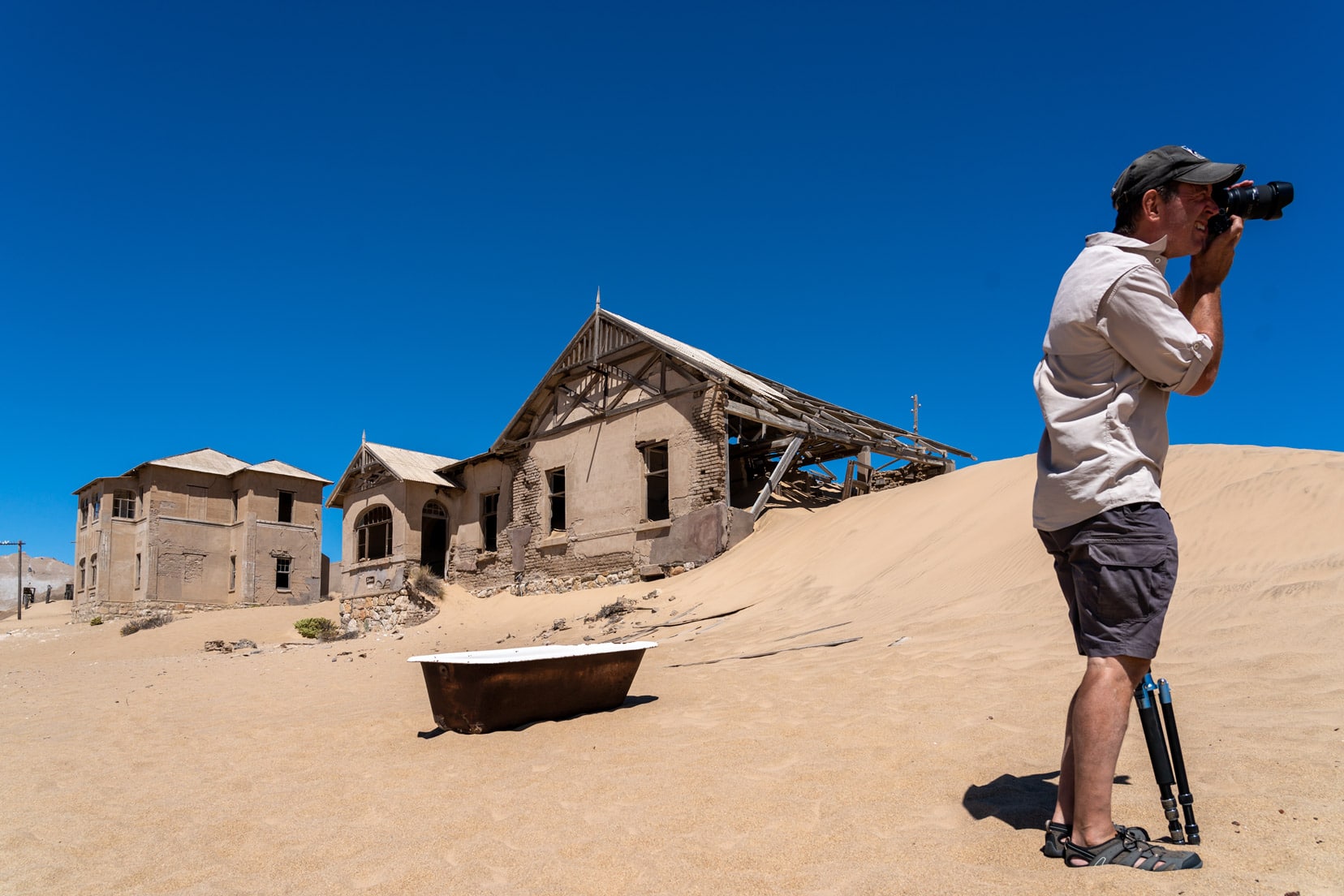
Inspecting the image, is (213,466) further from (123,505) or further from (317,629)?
(317,629)

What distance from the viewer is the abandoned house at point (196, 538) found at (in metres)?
31.7

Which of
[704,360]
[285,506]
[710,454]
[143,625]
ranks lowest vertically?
[143,625]

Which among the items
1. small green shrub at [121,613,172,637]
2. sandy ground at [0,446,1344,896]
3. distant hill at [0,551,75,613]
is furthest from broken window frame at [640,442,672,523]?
distant hill at [0,551,75,613]

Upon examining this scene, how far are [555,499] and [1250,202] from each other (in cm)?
1904

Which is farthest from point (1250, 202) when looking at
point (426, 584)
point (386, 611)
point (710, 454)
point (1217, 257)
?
point (386, 611)

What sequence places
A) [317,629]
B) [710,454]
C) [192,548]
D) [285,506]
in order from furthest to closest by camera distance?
[285,506], [192,548], [317,629], [710,454]

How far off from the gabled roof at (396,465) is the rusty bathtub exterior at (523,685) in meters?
17.6

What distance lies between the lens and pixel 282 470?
112ft

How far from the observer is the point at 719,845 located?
3.00 meters

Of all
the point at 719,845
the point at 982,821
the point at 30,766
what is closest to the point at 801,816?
the point at 719,845

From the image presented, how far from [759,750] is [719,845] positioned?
4.19ft

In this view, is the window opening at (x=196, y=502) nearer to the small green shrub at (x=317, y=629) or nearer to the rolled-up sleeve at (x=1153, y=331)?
the small green shrub at (x=317, y=629)

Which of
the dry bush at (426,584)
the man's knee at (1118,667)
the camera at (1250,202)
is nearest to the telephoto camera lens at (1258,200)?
the camera at (1250,202)

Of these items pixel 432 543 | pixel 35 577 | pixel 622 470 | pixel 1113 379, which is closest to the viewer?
pixel 1113 379
